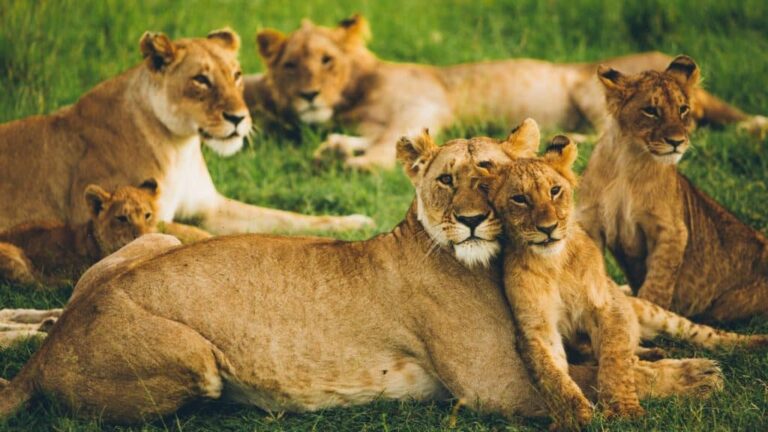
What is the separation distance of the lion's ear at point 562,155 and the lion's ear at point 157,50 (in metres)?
2.63

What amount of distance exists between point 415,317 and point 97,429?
112 cm

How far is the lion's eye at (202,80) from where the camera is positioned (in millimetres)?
6262

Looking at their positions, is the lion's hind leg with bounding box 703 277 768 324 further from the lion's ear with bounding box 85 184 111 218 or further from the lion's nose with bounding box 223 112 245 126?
the lion's ear with bounding box 85 184 111 218

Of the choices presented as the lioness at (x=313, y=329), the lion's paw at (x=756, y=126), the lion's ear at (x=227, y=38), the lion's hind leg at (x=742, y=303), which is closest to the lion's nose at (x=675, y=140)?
the lion's hind leg at (x=742, y=303)

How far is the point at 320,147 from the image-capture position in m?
7.69

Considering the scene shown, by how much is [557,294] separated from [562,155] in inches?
19.9

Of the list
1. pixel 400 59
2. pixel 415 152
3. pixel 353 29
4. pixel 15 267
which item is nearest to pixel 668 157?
pixel 415 152

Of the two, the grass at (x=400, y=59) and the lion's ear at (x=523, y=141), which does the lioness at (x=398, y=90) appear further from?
the lion's ear at (x=523, y=141)

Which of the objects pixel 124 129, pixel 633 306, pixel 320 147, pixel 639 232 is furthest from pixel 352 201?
pixel 633 306

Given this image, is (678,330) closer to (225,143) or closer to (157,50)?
(225,143)

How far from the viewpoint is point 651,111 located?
525 cm

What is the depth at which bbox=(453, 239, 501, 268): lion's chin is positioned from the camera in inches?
160

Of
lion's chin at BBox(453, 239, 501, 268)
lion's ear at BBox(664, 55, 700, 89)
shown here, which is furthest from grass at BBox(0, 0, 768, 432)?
lion's ear at BBox(664, 55, 700, 89)

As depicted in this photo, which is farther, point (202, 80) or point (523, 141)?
point (202, 80)
